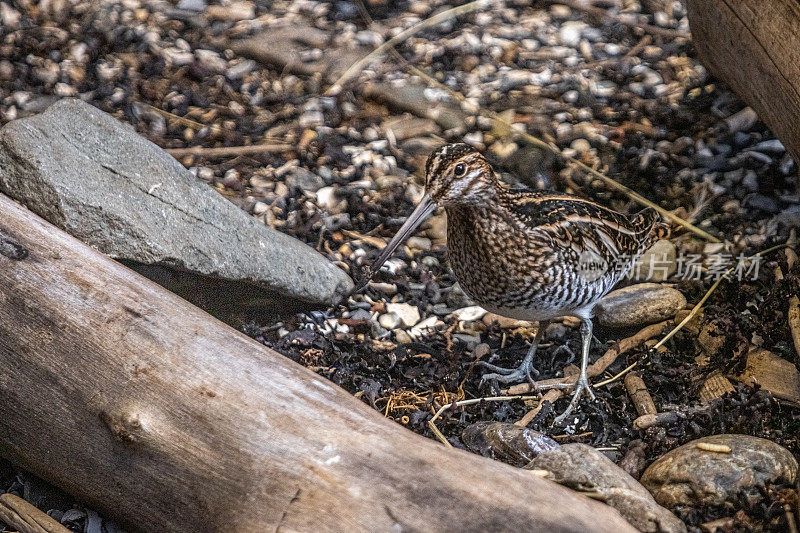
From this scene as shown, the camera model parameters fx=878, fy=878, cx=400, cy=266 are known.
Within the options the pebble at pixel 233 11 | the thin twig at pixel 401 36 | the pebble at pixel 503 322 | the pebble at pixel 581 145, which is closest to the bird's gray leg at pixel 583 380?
the pebble at pixel 503 322

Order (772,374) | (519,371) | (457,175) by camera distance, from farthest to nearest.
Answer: (519,371) < (772,374) < (457,175)

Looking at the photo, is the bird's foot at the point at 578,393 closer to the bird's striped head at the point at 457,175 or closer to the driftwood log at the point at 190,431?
the bird's striped head at the point at 457,175

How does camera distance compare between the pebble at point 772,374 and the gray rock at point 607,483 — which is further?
the pebble at point 772,374

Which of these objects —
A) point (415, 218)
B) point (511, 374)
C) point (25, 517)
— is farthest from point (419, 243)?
point (25, 517)

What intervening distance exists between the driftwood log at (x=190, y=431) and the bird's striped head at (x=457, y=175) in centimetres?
107

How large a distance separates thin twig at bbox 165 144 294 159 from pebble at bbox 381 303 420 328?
1458 millimetres

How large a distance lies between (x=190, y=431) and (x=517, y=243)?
1.63 meters

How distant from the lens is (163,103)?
5.79 metres

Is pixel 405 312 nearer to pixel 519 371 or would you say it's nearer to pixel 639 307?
pixel 519 371

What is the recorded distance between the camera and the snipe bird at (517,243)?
12.1 feet

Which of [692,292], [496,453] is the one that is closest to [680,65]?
[692,292]

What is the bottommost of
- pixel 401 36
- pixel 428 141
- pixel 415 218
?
pixel 428 141

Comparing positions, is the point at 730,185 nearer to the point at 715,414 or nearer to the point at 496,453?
the point at 715,414

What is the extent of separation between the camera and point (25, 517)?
310 cm
